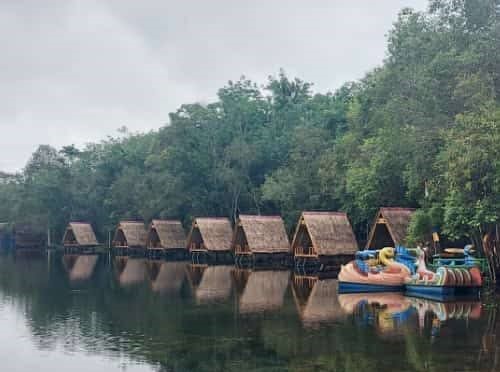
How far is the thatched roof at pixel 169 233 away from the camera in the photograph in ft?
171

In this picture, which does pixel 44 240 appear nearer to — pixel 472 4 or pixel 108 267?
pixel 108 267

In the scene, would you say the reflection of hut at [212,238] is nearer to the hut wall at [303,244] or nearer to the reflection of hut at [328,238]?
the hut wall at [303,244]

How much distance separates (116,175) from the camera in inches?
2653

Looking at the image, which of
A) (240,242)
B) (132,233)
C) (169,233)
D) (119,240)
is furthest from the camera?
(119,240)

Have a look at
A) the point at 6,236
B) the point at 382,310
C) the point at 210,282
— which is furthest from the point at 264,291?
the point at 6,236

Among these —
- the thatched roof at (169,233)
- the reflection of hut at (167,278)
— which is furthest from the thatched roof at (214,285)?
the thatched roof at (169,233)

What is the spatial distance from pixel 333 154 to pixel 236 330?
2606 centimetres

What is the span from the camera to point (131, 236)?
57562 mm

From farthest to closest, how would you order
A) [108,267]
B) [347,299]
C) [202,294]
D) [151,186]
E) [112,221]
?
[112,221] < [151,186] < [108,267] < [202,294] < [347,299]

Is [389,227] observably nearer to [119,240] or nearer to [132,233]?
[132,233]

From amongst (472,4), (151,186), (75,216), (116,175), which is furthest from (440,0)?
(75,216)

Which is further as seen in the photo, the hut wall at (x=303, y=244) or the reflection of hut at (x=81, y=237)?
the reflection of hut at (x=81, y=237)

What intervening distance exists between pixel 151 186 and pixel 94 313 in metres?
37.9

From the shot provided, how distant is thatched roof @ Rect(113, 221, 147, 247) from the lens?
57156mm
